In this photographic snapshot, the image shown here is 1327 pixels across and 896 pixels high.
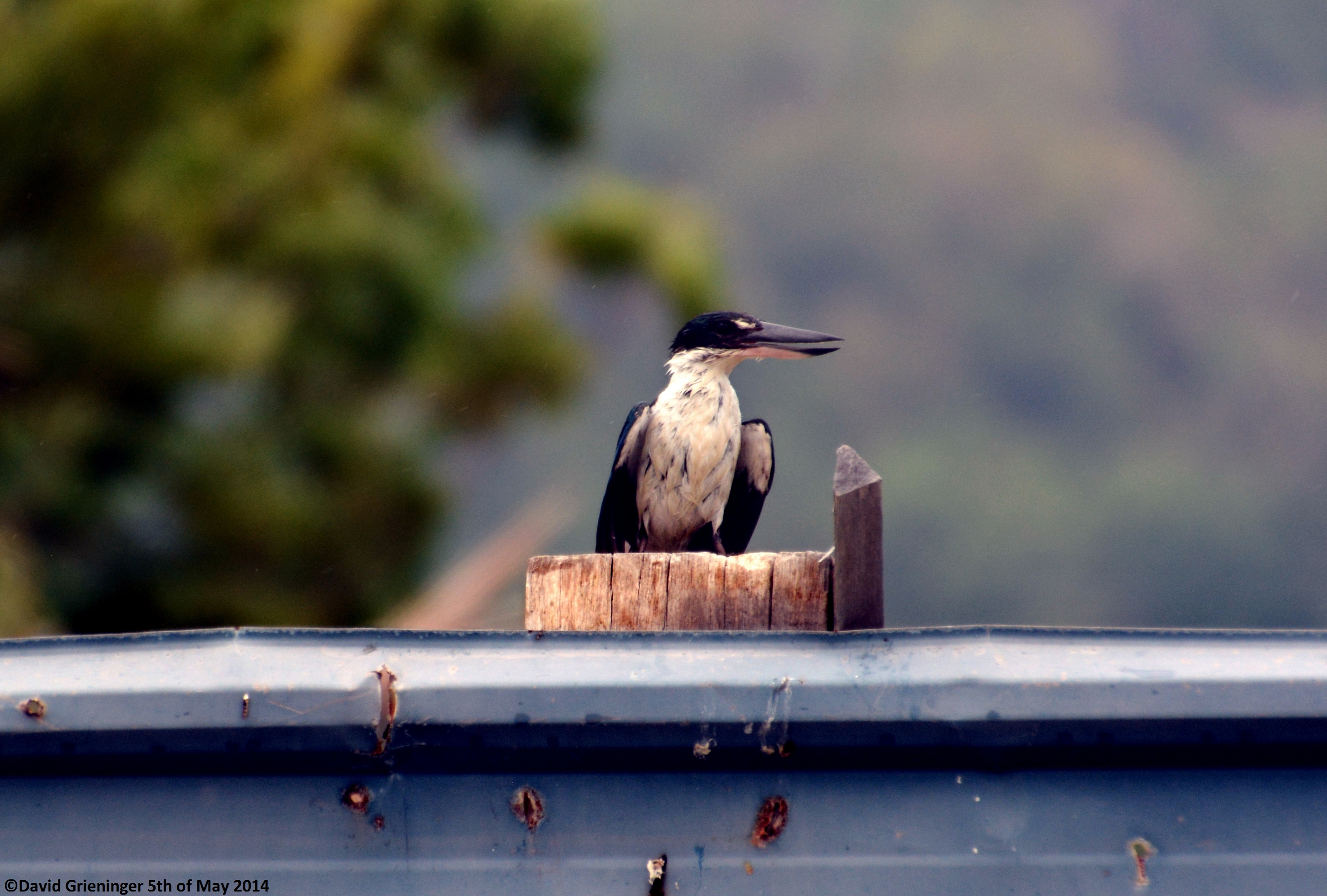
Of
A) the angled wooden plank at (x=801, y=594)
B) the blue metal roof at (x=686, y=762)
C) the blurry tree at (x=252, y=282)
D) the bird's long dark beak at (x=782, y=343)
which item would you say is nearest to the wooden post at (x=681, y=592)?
the angled wooden plank at (x=801, y=594)

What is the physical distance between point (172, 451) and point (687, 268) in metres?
3.26

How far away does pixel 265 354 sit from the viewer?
5.53 m

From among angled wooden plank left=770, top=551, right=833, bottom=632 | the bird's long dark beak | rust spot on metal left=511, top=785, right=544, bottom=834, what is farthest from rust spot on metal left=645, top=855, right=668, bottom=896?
the bird's long dark beak

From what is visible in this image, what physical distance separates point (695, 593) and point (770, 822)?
0.40 meters

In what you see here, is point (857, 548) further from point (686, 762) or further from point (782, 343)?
point (782, 343)

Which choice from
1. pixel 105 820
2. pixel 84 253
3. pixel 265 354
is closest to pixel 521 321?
pixel 265 354

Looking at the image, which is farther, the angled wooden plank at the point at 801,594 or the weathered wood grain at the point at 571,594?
the weathered wood grain at the point at 571,594

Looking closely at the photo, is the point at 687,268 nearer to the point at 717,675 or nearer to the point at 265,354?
the point at 265,354

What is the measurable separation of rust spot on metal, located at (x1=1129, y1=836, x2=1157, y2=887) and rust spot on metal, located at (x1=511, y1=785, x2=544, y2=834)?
0.53m

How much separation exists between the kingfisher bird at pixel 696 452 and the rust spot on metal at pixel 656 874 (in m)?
2.06

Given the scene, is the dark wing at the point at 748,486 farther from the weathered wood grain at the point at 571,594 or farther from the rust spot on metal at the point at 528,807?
the rust spot on metal at the point at 528,807

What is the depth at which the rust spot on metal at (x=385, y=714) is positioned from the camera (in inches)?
42.3

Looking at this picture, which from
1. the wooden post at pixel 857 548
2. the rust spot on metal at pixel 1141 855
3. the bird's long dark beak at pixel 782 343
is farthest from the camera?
the bird's long dark beak at pixel 782 343

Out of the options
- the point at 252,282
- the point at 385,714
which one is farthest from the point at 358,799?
the point at 252,282
